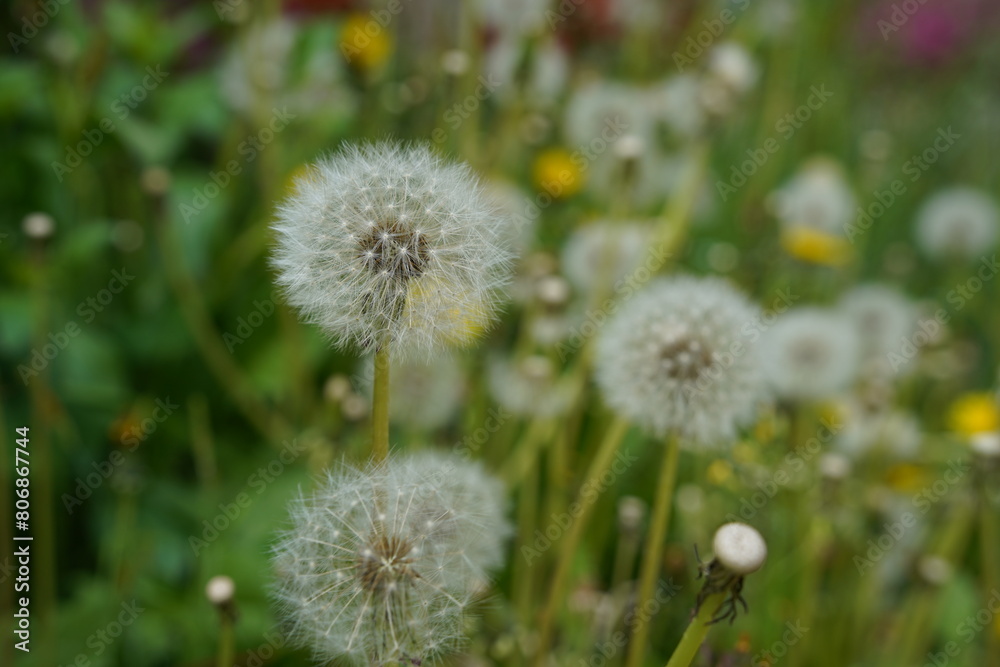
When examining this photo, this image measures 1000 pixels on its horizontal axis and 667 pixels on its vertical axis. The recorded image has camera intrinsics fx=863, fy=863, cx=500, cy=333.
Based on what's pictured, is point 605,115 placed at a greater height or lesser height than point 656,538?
greater

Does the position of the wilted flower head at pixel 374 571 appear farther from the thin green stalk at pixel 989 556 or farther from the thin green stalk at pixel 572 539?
the thin green stalk at pixel 989 556

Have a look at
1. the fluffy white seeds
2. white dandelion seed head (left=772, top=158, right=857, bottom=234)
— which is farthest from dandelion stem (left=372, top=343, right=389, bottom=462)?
white dandelion seed head (left=772, top=158, right=857, bottom=234)

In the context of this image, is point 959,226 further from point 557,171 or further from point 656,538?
point 656,538

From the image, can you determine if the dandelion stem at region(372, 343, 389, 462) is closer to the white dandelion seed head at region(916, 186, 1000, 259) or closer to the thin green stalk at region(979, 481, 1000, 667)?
the thin green stalk at region(979, 481, 1000, 667)

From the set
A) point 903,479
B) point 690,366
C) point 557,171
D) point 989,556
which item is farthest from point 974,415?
point 690,366

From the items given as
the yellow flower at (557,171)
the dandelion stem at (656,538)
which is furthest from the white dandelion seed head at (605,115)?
the dandelion stem at (656,538)
